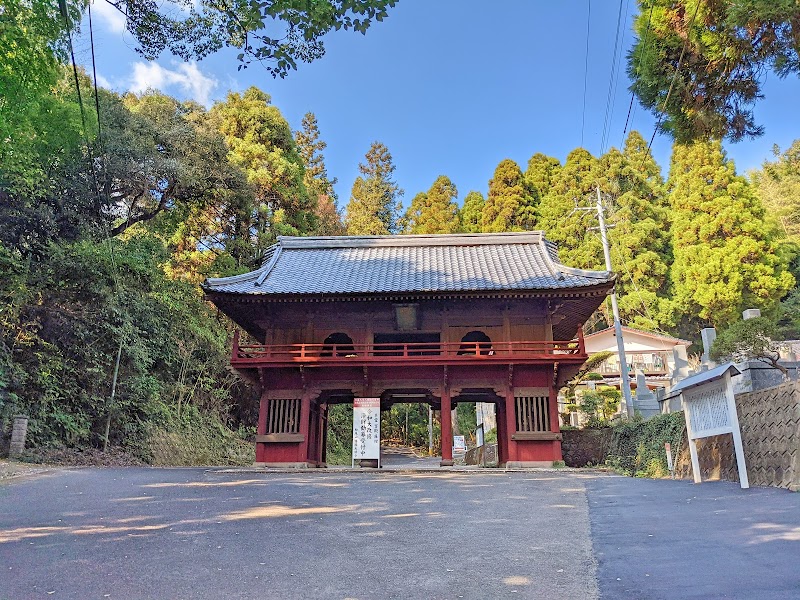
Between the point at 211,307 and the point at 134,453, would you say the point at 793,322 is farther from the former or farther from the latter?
the point at 134,453

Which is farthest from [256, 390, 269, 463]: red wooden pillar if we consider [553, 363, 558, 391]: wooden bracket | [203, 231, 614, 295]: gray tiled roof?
[553, 363, 558, 391]: wooden bracket

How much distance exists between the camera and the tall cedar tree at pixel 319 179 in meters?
33.5

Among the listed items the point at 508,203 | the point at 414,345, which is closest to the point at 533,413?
the point at 414,345

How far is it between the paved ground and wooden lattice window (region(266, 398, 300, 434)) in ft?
21.1

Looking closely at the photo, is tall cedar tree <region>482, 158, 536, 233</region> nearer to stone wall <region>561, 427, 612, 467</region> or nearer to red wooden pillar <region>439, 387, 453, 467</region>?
stone wall <region>561, 427, 612, 467</region>

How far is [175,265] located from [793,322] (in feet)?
103

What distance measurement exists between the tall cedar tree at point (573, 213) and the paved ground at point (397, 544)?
25453 millimetres

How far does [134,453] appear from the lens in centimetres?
1586

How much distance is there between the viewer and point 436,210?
41.5 m

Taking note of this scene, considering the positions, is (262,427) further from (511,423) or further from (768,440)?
(768,440)

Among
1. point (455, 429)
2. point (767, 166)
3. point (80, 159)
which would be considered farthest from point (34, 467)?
point (767, 166)

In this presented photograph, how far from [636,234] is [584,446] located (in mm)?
17598

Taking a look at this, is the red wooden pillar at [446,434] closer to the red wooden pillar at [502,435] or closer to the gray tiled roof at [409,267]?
the red wooden pillar at [502,435]

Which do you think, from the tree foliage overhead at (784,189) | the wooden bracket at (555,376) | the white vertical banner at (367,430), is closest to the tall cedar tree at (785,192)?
the tree foliage overhead at (784,189)
